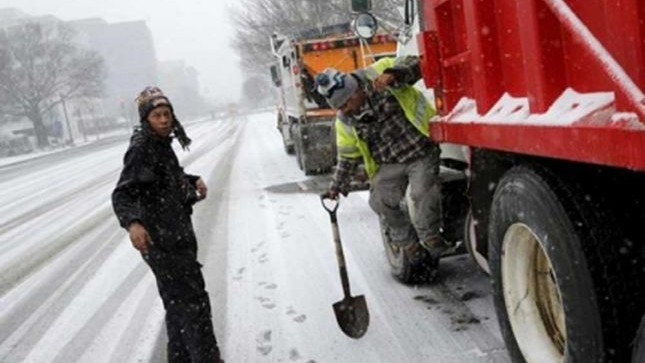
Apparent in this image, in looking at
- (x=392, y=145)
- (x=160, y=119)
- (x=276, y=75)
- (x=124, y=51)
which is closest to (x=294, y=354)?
(x=392, y=145)

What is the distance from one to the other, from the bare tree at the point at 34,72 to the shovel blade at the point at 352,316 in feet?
179

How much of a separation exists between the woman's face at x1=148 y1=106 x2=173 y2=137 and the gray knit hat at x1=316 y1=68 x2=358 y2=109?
102 centimetres

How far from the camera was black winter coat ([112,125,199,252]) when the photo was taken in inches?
127

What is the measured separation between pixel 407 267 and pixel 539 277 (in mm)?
2003

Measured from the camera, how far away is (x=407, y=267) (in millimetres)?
4711

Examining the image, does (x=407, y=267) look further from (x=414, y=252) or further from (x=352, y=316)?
(x=352, y=316)

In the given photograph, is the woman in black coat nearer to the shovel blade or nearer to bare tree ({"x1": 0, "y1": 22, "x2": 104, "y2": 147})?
the shovel blade

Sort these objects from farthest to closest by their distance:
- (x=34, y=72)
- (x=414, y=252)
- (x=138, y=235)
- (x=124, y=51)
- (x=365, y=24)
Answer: (x=124, y=51), (x=34, y=72), (x=365, y=24), (x=414, y=252), (x=138, y=235)

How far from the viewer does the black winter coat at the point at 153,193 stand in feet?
10.6

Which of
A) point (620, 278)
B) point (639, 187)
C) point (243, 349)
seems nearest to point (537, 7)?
point (639, 187)

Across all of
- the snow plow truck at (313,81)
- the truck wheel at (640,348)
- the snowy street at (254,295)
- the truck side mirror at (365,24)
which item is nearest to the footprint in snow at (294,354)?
the snowy street at (254,295)

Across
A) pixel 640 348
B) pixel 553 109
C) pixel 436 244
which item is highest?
pixel 553 109

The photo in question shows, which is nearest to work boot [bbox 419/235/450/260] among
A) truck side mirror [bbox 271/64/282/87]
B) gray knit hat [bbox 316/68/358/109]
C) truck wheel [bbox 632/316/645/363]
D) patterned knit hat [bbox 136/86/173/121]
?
gray knit hat [bbox 316/68/358/109]

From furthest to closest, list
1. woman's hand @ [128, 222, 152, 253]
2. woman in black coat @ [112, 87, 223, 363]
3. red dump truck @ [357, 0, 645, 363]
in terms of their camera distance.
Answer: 1. woman in black coat @ [112, 87, 223, 363]
2. woman's hand @ [128, 222, 152, 253]
3. red dump truck @ [357, 0, 645, 363]
